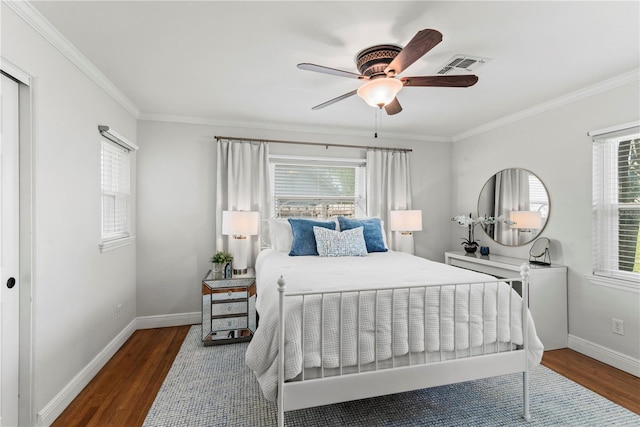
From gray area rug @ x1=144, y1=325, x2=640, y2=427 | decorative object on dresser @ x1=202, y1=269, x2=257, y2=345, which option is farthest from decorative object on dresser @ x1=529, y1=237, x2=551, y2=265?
decorative object on dresser @ x1=202, y1=269, x2=257, y2=345

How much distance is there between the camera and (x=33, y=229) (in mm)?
1918

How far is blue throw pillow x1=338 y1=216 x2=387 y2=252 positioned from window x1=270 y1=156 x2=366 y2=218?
2.32 feet

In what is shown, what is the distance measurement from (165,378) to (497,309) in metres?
2.58

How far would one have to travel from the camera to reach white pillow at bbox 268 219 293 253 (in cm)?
364

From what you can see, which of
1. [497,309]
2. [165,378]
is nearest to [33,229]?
[165,378]

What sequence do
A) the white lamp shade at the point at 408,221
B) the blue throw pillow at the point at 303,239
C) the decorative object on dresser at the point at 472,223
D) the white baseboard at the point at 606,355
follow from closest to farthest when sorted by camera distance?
1. the white baseboard at the point at 606,355
2. the blue throw pillow at the point at 303,239
3. the decorative object on dresser at the point at 472,223
4. the white lamp shade at the point at 408,221

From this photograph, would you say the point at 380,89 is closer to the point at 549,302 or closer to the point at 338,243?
the point at 338,243

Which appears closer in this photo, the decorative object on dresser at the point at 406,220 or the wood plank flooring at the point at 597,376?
the wood plank flooring at the point at 597,376

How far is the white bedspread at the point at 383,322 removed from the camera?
1.79 m

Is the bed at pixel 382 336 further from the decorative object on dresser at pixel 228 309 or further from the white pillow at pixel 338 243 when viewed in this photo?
the decorative object on dresser at pixel 228 309

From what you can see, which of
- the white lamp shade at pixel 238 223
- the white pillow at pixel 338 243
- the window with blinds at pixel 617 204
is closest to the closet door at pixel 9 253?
the white lamp shade at pixel 238 223

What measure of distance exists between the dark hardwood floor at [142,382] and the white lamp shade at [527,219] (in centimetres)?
130

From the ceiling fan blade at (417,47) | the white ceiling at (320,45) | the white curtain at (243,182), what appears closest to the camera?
the ceiling fan blade at (417,47)

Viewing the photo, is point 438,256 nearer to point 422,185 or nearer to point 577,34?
point 422,185
